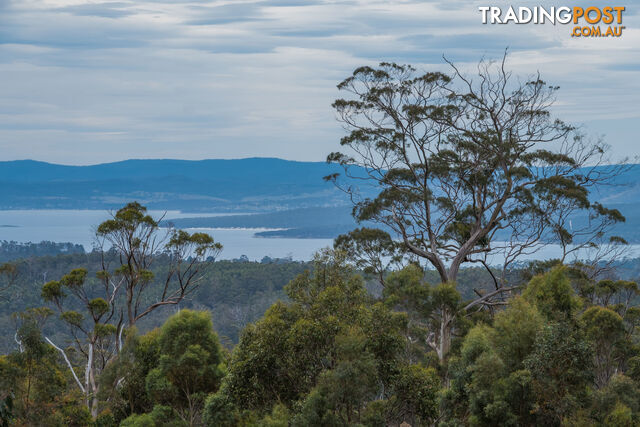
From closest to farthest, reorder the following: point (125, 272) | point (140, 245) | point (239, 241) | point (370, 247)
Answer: point (125, 272) → point (140, 245) → point (370, 247) → point (239, 241)

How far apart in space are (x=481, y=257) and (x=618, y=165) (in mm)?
4947

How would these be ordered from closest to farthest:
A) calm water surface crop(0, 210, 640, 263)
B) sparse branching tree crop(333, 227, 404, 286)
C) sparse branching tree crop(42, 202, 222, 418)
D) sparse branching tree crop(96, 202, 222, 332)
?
sparse branching tree crop(42, 202, 222, 418) < sparse branching tree crop(96, 202, 222, 332) < sparse branching tree crop(333, 227, 404, 286) < calm water surface crop(0, 210, 640, 263)

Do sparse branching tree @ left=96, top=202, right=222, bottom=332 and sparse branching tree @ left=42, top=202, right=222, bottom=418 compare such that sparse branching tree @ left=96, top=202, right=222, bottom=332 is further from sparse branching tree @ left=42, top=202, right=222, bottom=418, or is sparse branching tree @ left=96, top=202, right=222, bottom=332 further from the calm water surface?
the calm water surface

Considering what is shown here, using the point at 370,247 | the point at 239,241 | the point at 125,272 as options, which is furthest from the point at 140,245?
the point at 239,241

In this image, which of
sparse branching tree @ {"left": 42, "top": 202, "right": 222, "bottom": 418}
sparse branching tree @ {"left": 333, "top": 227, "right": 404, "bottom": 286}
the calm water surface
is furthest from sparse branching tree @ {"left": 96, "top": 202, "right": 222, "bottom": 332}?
the calm water surface

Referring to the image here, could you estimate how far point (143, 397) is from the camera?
54.9 ft

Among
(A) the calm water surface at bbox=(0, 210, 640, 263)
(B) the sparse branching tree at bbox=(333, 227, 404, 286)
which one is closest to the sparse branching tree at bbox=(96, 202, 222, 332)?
(B) the sparse branching tree at bbox=(333, 227, 404, 286)

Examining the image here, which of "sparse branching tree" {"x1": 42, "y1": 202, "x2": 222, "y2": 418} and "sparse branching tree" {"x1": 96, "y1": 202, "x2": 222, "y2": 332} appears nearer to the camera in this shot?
"sparse branching tree" {"x1": 42, "y1": 202, "x2": 222, "y2": 418}

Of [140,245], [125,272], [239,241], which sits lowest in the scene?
[125,272]

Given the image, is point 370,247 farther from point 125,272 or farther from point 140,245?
point 125,272

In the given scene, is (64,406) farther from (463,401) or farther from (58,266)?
(58,266)

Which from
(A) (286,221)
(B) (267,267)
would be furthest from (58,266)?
(A) (286,221)

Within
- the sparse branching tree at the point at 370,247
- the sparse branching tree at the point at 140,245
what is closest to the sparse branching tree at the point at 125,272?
the sparse branching tree at the point at 140,245

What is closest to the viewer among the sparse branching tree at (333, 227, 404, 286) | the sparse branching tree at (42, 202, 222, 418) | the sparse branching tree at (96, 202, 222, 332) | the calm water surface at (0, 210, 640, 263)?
the sparse branching tree at (42, 202, 222, 418)
